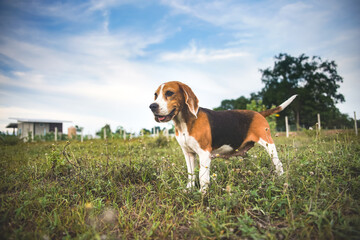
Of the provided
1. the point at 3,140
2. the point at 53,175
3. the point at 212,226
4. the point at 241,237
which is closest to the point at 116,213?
the point at 212,226

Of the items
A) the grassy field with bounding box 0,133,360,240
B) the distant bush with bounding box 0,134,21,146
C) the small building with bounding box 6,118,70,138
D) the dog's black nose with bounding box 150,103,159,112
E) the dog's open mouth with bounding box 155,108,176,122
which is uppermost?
the small building with bounding box 6,118,70,138

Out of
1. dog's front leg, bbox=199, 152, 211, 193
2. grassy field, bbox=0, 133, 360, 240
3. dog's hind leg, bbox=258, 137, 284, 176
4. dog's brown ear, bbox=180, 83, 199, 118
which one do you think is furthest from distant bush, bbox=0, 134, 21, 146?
dog's hind leg, bbox=258, 137, 284, 176

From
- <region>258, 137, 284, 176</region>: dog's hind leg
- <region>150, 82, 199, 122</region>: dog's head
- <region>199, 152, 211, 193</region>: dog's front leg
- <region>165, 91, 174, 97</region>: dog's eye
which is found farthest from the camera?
<region>258, 137, 284, 176</region>: dog's hind leg

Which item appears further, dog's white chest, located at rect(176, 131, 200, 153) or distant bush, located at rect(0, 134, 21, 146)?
distant bush, located at rect(0, 134, 21, 146)

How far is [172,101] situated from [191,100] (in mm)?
316

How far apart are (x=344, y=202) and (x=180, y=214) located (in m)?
1.79

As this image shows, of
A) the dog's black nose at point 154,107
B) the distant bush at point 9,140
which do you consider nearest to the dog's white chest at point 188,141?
the dog's black nose at point 154,107

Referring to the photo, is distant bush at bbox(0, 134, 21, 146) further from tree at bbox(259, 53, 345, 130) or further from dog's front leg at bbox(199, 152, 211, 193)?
tree at bbox(259, 53, 345, 130)

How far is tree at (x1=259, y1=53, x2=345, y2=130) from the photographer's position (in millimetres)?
37500

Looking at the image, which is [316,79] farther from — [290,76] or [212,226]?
[212,226]

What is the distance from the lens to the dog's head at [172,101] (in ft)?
9.36

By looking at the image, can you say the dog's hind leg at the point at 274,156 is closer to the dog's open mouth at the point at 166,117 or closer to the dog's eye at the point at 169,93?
the dog's open mouth at the point at 166,117

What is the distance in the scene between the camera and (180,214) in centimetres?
244

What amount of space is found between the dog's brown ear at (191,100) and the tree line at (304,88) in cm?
3846
